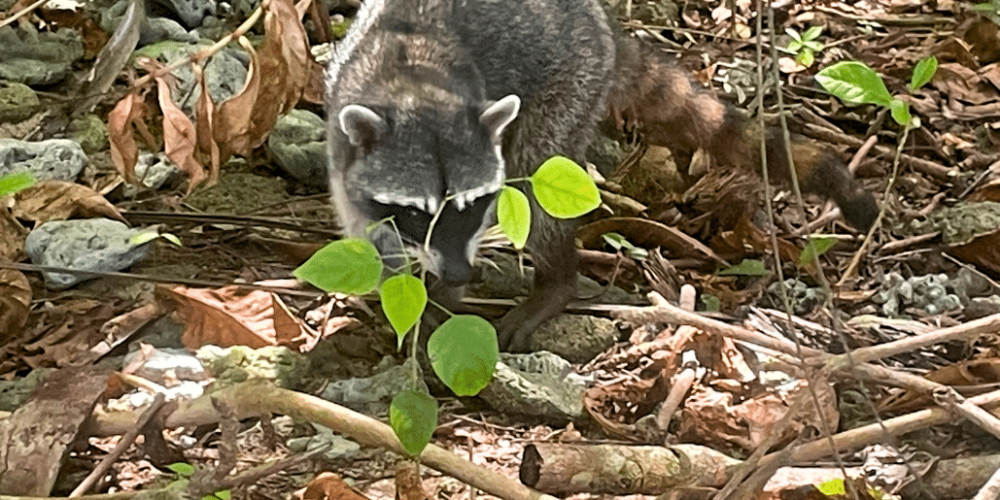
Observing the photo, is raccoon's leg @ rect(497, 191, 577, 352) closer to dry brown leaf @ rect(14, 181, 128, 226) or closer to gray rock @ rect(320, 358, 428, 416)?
gray rock @ rect(320, 358, 428, 416)

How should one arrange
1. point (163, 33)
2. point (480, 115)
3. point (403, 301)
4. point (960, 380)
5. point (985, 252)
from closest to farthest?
point (403, 301)
point (960, 380)
point (480, 115)
point (985, 252)
point (163, 33)

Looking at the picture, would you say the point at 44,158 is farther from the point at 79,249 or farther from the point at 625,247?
the point at 625,247

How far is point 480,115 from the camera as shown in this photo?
10.8ft

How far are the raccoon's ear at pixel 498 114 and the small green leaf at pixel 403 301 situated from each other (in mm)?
1177

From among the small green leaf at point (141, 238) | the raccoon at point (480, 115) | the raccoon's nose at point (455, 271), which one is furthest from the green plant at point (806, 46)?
the small green leaf at point (141, 238)

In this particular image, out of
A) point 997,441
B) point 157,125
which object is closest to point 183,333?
point 157,125

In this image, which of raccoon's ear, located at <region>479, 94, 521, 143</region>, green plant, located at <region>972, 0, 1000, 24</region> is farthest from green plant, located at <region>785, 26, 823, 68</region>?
raccoon's ear, located at <region>479, 94, 521, 143</region>

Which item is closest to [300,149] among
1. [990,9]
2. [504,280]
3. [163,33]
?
[504,280]

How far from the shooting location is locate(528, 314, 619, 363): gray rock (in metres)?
3.46

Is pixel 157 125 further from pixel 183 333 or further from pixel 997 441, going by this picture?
pixel 997 441

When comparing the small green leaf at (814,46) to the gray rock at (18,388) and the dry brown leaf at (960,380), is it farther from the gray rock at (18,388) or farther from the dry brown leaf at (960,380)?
the gray rock at (18,388)

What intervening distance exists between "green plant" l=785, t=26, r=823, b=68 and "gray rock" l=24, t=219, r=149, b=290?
10.0 feet

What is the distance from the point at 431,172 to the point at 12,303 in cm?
128

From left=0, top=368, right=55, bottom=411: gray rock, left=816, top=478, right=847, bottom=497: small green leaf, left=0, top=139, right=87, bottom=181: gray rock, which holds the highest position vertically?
left=0, top=139, right=87, bottom=181: gray rock
